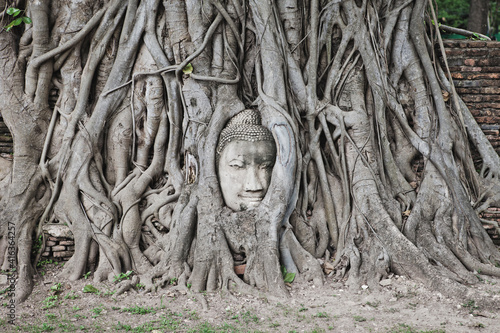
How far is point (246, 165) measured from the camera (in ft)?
13.1

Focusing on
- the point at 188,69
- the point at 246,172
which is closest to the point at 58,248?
the point at 246,172

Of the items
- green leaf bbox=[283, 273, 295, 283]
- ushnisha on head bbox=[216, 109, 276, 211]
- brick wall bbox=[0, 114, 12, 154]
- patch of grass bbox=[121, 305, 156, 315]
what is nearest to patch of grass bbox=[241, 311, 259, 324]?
green leaf bbox=[283, 273, 295, 283]

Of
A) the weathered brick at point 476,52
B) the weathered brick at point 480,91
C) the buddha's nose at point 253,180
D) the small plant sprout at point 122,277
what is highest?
the weathered brick at point 476,52

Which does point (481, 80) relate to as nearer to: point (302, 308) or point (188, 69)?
point (188, 69)

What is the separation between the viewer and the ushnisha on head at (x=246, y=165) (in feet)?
13.0

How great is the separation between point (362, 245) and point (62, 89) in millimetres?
3179

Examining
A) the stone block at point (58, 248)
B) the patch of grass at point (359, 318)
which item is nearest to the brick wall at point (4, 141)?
the stone block at point (58, 248)

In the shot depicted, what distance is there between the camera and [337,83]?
4.46m

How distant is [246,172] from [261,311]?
3.97ft

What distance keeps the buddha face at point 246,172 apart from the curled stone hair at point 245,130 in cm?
4

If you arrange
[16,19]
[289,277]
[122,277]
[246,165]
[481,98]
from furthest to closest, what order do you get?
1. [481,98]
2. [16,19]
3. [246,165]
4. [122,277]
5. [289,277]

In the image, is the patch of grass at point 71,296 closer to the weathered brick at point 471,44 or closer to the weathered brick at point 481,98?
the weathered brick at point 481,98

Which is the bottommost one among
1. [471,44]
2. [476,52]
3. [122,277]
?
[122,277]

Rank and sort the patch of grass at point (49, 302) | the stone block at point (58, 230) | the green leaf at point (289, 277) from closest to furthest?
1. the patch of grass at point (49, 302)
2. the green leaf at point (289, 277)
3. the stone block at point (58, 230)
